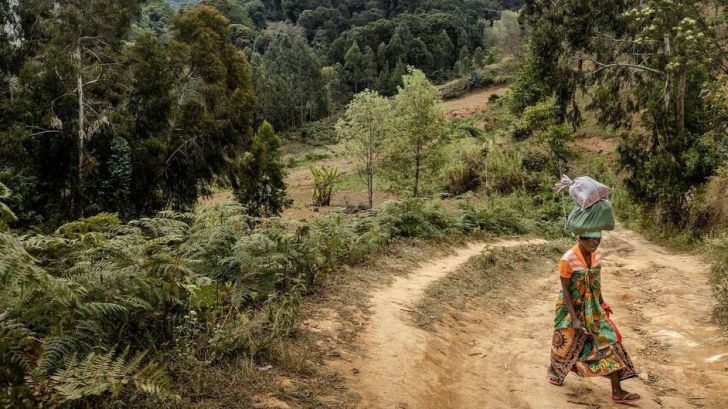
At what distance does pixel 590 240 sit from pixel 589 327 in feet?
2.39

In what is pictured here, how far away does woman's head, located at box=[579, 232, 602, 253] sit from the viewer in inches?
172

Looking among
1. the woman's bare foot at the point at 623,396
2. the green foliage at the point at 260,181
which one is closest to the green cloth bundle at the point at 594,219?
the woman's bare foot at the point at 623,396

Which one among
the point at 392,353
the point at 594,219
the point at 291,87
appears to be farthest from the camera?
the point at 291,87

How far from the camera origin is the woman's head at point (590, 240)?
14.3ft

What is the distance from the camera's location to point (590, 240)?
439cm

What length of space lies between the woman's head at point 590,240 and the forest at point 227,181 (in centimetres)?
238

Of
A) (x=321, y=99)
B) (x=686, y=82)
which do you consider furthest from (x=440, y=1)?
(x=686, y=82)

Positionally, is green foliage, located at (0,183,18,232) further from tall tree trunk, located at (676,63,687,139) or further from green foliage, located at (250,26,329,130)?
green foliage, located at (250,26,329,130)

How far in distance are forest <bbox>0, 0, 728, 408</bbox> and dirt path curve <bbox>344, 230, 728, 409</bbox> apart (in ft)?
1.97

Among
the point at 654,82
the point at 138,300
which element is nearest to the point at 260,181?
the point at 654,82

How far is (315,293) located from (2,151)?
44.2 feet

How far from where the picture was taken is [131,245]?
15.0 feet

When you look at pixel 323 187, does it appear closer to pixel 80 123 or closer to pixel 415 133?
pixel 415 133

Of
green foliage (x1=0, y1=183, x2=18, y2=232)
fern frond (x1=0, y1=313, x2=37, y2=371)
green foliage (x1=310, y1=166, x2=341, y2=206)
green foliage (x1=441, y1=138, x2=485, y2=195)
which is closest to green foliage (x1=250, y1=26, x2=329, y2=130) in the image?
green foliage (x1=310, y1=166, x2=341, y2=206)
